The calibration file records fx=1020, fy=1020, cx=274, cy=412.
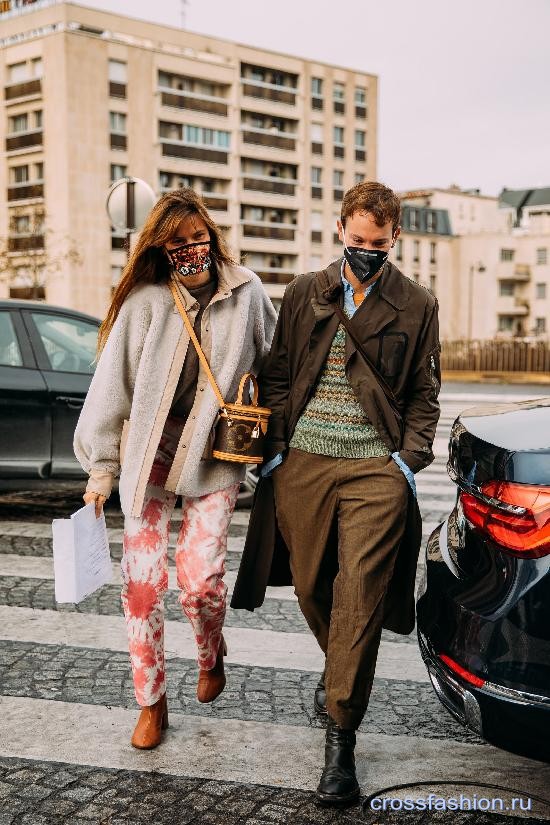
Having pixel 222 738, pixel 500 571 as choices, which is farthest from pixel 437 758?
pixel 500 571

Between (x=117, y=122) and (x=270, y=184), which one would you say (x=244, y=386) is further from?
(x=270, y=184)

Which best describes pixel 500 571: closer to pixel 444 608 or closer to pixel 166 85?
pixel 444 608

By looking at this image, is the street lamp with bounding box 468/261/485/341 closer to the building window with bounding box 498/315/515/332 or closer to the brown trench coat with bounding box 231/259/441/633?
the building window with bounding box 498/315/515/332

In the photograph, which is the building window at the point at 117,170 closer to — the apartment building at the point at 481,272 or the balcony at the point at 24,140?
the balcony at the point at 24,140

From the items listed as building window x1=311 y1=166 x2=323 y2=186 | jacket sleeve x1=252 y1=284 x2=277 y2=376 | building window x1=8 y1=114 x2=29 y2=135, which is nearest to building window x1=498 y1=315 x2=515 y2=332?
building window x1=311 y1=166 x2=323 y2=186

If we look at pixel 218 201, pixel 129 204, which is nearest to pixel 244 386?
pixel 129 204

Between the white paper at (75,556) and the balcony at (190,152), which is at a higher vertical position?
the balcony at (190,152)

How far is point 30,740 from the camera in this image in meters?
3.54

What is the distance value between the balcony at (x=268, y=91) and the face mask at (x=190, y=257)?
8614 centimetres

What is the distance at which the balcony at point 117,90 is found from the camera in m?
73.4

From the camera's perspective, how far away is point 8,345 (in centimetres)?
742

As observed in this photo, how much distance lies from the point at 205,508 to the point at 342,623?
2.16 feet

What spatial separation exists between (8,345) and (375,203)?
474 cm

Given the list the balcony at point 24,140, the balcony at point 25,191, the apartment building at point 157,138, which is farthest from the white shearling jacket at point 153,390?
the balcony at point 24,140
